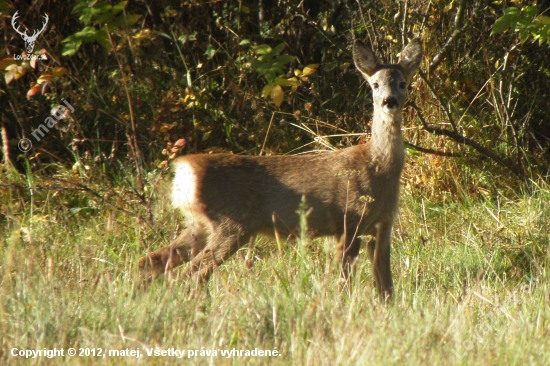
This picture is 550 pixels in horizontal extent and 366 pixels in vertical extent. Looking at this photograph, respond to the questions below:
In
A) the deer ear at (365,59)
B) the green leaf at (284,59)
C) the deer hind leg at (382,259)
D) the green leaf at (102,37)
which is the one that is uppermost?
the green leaf at (102,37)

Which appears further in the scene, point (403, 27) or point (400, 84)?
point (403, 27)

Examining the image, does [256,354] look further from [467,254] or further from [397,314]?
[467,254]

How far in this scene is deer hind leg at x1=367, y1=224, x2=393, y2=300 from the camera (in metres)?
4.98

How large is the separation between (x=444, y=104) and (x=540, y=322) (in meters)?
2.93

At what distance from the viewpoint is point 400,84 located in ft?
17.8

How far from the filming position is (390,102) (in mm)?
5223

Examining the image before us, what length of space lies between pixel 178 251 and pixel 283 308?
151 cm

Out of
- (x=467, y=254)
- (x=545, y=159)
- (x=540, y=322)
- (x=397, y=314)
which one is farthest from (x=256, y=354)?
(x=545, y=159)

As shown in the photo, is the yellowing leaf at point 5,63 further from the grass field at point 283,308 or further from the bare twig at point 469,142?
the bare twig at point 469,142

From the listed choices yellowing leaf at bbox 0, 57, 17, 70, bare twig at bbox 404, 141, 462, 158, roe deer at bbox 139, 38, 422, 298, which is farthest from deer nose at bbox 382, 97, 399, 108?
yellowing leaf at bbox 0, 57, 17, 70

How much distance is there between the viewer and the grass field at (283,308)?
129 inches

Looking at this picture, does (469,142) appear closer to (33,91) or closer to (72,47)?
(72,47)

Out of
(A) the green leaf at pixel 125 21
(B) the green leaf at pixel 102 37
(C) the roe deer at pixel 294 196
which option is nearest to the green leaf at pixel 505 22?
(C) the roe deer at pixel 294 196

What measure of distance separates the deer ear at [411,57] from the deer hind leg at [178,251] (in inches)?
72.5
